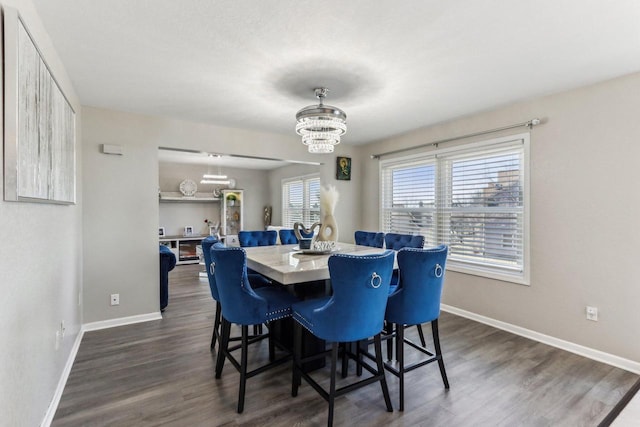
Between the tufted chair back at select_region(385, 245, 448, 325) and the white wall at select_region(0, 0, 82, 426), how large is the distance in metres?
2.05

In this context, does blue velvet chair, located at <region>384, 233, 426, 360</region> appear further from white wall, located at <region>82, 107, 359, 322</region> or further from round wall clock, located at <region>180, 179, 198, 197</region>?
round wall clock, located at <region>180, 179, 198, 197</region>

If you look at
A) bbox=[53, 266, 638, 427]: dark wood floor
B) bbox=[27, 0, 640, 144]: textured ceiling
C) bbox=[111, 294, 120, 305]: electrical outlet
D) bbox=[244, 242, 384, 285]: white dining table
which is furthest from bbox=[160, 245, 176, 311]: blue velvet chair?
bbox=[27, 0, 640, 144]: textured ceiling

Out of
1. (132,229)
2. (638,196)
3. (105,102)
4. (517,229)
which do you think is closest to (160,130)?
(105,102)

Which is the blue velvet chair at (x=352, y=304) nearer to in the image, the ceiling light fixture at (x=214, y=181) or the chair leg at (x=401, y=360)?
the chair leg at (x=401, y=360)

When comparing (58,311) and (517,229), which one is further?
(517,229)

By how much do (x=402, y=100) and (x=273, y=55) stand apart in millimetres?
1527

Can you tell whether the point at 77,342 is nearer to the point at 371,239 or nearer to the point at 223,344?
the point at 223,344

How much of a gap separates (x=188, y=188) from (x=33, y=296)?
634cm

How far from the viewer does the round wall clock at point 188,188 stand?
7.63 m

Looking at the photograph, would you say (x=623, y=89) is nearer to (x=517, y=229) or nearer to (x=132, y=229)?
(x=517, y=229)

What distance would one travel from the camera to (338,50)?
223 cm

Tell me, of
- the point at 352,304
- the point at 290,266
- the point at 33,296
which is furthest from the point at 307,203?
the point at 33,296

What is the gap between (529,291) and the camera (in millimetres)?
3273

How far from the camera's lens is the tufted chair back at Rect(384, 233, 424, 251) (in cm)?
323
